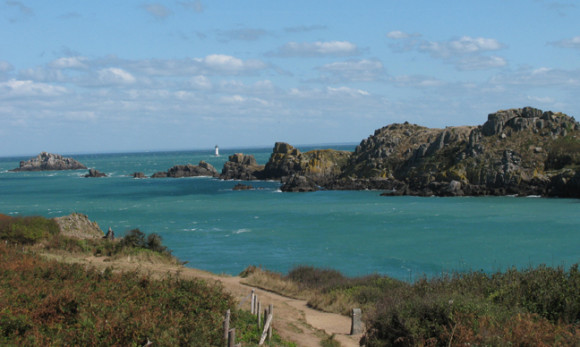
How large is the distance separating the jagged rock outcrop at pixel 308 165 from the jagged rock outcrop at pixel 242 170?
3.05 m

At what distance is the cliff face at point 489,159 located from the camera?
7456 centimetres

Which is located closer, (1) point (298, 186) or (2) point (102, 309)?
(2) point (102, 309)

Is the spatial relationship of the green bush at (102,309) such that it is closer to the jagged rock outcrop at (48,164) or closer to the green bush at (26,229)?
the green bush at (26,229)

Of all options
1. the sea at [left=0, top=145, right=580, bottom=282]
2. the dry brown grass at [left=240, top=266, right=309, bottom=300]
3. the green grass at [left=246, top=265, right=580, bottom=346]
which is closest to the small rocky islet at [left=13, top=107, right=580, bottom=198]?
the sea at [left=0, top=145, right=580, bottom=282]

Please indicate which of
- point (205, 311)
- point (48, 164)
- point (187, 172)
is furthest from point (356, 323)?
point (48, 164)

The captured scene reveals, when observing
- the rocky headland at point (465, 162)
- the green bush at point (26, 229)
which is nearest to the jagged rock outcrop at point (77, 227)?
the green bush at point (26, 229)

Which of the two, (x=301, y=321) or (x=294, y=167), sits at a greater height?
(x=294, y=167)

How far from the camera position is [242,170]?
388 feet

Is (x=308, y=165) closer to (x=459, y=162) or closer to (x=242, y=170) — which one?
(x=242, y=170)

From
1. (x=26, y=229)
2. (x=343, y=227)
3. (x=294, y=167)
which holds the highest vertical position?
(x=294, y=167)

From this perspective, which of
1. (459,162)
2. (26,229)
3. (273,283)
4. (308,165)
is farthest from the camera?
(308,165)

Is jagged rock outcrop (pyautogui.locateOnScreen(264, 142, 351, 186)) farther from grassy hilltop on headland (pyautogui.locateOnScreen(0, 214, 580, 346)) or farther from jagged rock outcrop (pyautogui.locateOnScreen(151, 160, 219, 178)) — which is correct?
grassy hilltop on headland (pyautogui.locateOnScreen(0, 214, 580, 346))

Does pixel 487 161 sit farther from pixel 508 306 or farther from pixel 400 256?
pixel 508 306

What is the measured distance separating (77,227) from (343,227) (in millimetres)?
24114
